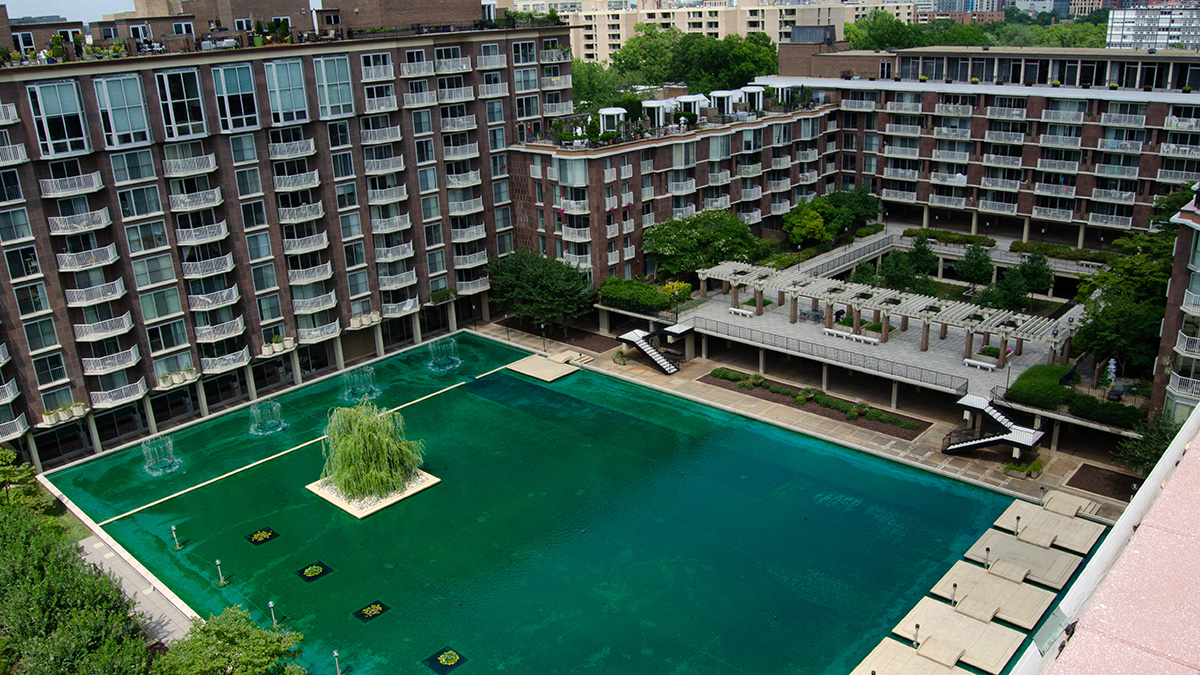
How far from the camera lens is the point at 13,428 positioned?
177ft

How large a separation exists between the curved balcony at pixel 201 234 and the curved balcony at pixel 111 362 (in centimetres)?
752

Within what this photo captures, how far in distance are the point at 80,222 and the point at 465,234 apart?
2795cm

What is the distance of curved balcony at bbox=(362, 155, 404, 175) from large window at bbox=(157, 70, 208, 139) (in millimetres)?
12120

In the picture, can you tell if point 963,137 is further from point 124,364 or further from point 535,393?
point 124,364

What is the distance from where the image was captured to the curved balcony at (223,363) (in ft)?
204

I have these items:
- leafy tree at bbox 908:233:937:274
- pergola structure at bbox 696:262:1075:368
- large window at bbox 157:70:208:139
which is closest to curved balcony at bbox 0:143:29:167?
large window at bbox 157:70:208:139

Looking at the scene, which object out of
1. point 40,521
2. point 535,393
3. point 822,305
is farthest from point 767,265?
point 40,521

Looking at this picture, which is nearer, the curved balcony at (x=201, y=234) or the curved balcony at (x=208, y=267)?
the curved balcony at (x=201, y=234)

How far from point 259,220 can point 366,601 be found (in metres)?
30.8

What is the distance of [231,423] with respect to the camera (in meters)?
62.9

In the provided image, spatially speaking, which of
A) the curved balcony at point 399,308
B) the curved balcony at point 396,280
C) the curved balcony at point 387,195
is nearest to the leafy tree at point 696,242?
the curved balcony at point 396,280

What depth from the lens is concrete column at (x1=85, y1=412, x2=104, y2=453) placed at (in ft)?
189

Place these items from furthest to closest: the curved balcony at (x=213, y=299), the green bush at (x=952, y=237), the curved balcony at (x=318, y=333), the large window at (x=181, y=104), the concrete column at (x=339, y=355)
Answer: the green bush at (x=952, y=237), the concrete column at (x=339, y=355), the curved balcony at (x=318, y=333), the curved balcony at (x=213, y=299), the large window at (x=181, y=104)

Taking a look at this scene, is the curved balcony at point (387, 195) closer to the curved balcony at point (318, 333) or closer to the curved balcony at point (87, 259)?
the curved balcony at point (318, 333)
